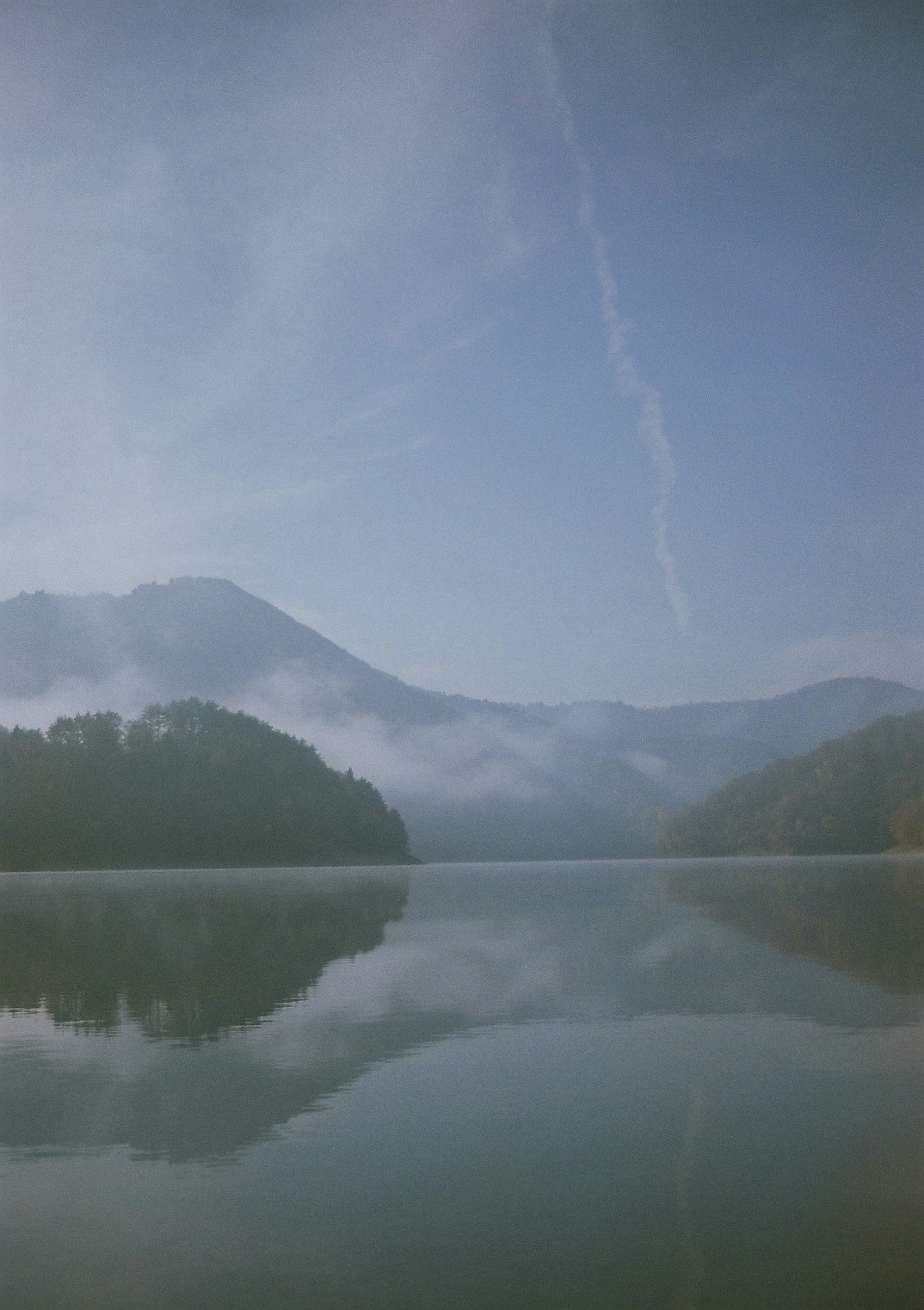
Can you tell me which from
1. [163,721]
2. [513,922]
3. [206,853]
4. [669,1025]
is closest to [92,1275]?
[669,1025]

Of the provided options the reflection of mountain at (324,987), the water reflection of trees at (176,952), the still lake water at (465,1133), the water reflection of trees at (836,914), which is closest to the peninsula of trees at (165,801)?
the water reflection of trees at (836,914)

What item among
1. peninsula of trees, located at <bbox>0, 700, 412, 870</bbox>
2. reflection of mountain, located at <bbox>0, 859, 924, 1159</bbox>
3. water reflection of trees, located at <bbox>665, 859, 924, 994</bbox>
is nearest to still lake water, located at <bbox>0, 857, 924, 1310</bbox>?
reflection of mountain, located at <bbox>0, 859, 924, 1159</bbox>

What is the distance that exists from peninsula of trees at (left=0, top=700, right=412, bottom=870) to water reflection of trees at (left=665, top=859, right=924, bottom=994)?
92.5m

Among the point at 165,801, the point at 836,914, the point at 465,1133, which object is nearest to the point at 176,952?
the point at 465,1133

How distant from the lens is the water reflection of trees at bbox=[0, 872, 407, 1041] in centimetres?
1769

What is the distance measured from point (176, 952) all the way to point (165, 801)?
146 m

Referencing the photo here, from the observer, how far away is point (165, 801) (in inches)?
6580

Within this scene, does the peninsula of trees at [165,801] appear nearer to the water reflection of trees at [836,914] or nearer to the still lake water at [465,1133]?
the water reflection of trees at [836,914]

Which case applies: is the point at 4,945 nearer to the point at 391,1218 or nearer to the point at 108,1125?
the point at 108,1125

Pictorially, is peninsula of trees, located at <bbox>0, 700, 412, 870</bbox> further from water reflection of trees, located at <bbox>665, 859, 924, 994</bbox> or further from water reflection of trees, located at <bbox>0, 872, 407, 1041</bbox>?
water reflection of trees, located at <bbox>0, 872, 407, 1041</bbox>

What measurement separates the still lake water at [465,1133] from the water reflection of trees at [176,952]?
168mm

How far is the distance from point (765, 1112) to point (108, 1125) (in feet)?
19.8

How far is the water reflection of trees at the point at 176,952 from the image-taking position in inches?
696

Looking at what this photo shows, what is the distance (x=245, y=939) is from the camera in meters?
30.3
